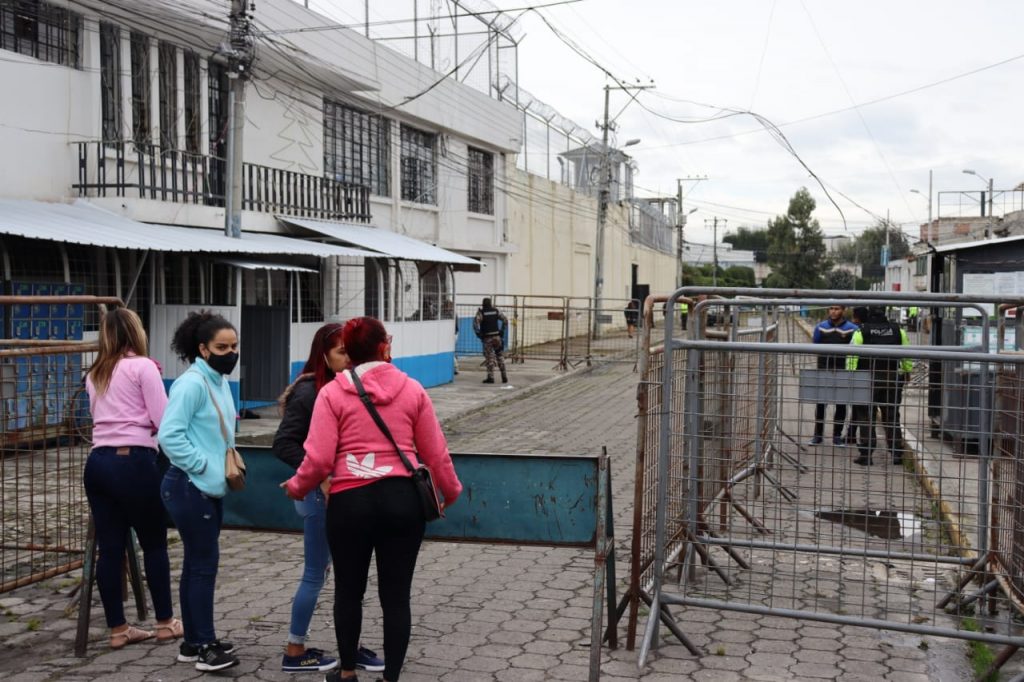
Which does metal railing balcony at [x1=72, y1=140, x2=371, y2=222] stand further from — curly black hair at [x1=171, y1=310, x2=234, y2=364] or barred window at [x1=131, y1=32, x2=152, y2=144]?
curly black hair at [x1=171, y1=310, x2=234, y2=364]

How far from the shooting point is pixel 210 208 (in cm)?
1515

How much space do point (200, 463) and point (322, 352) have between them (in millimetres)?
771

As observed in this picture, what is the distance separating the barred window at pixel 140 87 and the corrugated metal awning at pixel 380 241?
2.51 metres

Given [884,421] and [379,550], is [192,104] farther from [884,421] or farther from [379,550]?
[884,421]

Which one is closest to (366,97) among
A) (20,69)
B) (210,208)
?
(210,208)

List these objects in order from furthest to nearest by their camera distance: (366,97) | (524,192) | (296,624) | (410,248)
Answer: (524,192) < (366,97) < (410,248) < (296,624)

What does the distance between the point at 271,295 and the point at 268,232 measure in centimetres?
106

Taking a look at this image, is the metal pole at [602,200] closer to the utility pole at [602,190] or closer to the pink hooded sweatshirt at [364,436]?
the utility pole at [602,190]

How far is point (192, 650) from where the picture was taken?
5203mm

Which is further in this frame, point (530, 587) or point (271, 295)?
point (271, 295)

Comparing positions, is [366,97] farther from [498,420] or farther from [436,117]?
[498,420]

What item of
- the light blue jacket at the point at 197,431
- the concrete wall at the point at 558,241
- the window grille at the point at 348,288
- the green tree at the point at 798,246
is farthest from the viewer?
the green tree at the point at 798,246

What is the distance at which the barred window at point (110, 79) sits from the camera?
48.6 ft

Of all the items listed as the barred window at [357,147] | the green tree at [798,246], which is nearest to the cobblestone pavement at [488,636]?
the barred window at [357,147]
